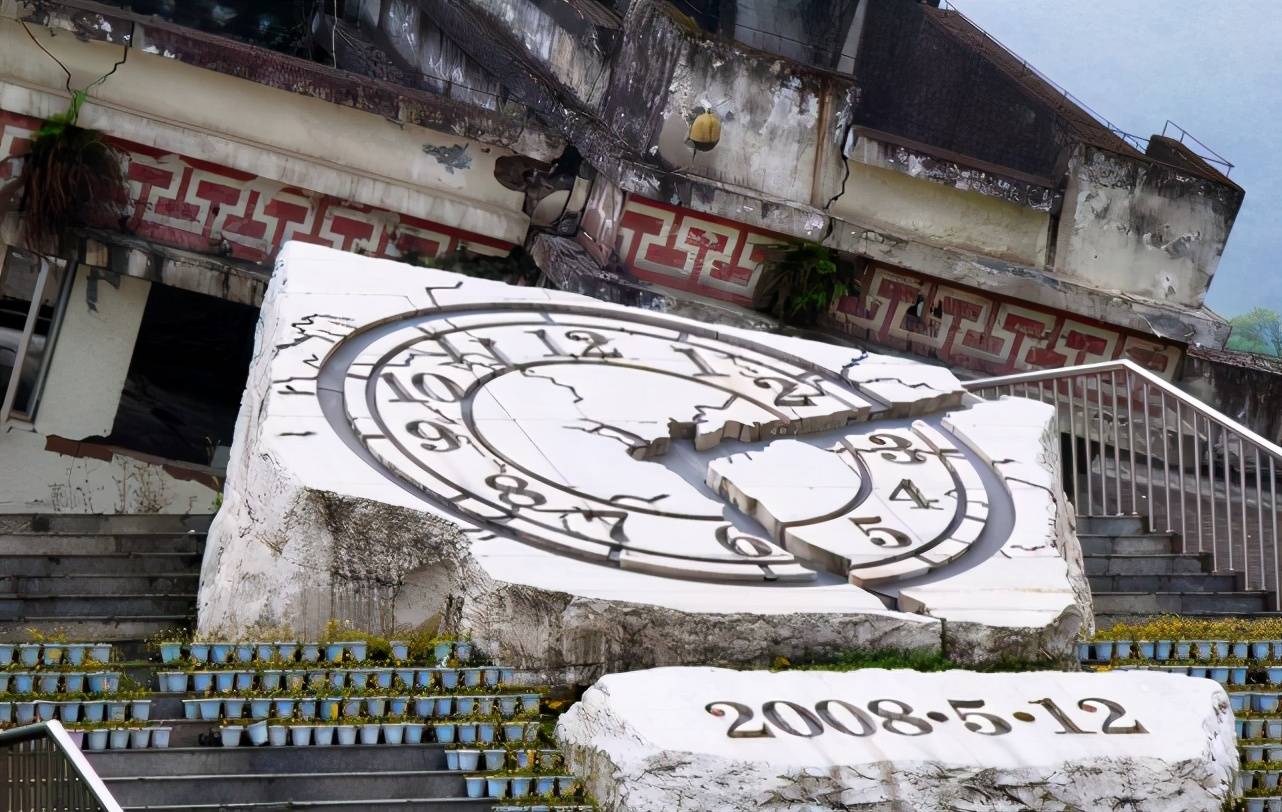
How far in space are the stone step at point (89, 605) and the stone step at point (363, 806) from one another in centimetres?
303

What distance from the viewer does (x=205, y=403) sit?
61.2 ft

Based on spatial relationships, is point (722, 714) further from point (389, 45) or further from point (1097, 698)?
point (389, 45)

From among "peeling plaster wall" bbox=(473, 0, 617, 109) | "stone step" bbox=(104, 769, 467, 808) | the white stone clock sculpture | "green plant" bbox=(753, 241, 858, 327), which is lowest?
"stone step" bbox=(104, 769, 467, 808)

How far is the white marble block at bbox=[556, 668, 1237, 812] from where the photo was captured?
7.77 metres

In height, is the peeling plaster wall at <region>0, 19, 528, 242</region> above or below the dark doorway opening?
above

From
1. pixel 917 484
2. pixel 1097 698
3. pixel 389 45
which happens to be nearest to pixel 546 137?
pixel 389 45

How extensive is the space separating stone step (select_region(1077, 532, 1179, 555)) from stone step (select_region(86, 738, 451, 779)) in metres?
5.80

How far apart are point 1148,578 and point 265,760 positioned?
6406 mm

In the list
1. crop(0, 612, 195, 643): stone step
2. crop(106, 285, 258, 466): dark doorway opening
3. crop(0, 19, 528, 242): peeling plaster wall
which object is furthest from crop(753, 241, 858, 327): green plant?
crop(0, 612, 195, 643): stone step

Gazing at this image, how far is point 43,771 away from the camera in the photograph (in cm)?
659

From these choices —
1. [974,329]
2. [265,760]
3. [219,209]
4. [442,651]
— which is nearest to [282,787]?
[265,760]

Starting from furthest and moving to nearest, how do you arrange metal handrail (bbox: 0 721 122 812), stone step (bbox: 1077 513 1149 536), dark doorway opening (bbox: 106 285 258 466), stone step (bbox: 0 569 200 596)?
dark doorway opening (bbox: 106 285 258 466) → stone step (bbox: 1077 513 1149 536) → stone step (bbox: 0 569 200 596) → metal handrail (bbox: 0 721 122 812)

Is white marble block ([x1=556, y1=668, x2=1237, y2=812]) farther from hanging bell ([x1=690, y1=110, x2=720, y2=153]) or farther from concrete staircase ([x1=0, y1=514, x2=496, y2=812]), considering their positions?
hanging bell ([x1=690, y1=110, x2=720, y2=153])

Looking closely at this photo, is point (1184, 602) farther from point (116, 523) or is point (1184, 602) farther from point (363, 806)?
point (116, 523)
